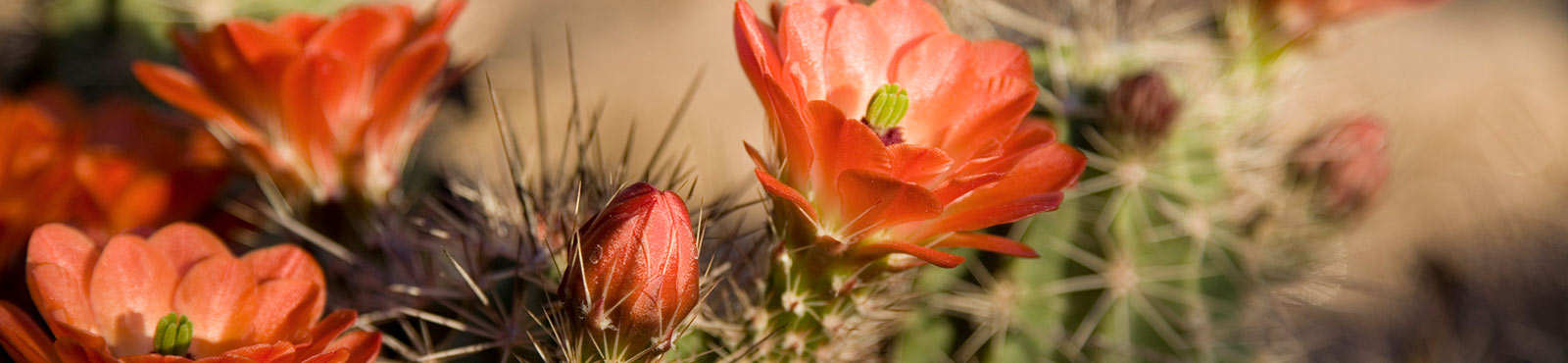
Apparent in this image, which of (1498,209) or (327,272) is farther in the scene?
(1498,209)

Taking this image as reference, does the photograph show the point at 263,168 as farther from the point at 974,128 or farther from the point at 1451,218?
the point at 1451,218

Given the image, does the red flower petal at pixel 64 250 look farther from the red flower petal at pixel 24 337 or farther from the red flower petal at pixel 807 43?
the red flower petal at pixel 807 43

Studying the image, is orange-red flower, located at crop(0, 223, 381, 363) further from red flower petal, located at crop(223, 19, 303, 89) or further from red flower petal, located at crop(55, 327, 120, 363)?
red flower petal, located at crop(223, 19, 303, 89)

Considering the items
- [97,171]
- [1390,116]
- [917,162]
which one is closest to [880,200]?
[917,162]

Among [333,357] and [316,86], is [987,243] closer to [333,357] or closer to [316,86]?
[333,357]

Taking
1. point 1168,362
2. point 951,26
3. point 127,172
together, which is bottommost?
point 1168,362

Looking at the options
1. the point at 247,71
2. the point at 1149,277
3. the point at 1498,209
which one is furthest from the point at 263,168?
the point at 1498,209

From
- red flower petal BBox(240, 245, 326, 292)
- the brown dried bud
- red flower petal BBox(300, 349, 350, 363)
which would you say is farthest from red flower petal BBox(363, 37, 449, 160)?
the brown dried bud
